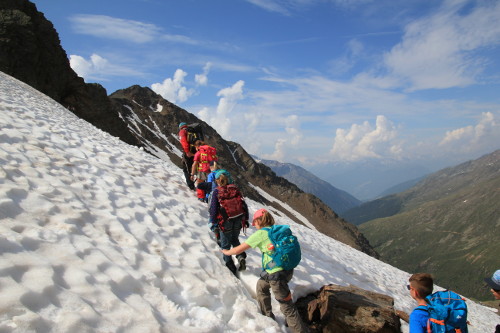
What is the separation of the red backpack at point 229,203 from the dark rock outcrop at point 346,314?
9.97 feet

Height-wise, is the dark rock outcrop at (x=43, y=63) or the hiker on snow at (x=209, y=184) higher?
the dark rock outcrop at (x=43, y=63)

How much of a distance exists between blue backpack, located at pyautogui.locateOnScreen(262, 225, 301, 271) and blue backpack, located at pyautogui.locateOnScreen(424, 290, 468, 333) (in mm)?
2551

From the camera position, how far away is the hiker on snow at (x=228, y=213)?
27.0ft

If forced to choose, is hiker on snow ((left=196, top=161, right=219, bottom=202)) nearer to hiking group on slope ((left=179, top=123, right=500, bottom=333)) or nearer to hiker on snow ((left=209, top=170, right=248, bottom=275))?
hiking group on slope ((left=179, top=123, right=500, bottom=333))

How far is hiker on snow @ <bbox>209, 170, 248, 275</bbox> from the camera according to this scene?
324 inches

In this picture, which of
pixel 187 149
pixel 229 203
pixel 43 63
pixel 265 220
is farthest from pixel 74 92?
pixel 265 220

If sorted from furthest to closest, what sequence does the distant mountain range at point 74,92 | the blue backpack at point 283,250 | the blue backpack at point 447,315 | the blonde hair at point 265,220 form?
1. the distant mountain range at point 74,92
2. the blonde hair at point 265,220
3. the blue backpack at point 283,250
4. the blue backpack at point 447,315

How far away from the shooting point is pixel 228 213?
326 inches

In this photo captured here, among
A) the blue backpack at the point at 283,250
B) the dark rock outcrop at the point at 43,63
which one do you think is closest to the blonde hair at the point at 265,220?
the blue backpack at the point at 283,250

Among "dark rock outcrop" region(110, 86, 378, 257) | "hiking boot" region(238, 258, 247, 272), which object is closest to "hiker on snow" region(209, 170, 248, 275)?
"hiking boot" region(238, 258, 247, 272)

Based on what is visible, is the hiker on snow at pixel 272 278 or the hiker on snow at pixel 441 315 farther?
the hiker on snow at pixel 272 278

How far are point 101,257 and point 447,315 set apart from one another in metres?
6.33

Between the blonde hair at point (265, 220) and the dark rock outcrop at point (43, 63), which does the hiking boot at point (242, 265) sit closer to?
the blonde hair at point (265, 220)

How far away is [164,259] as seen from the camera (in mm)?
7184
